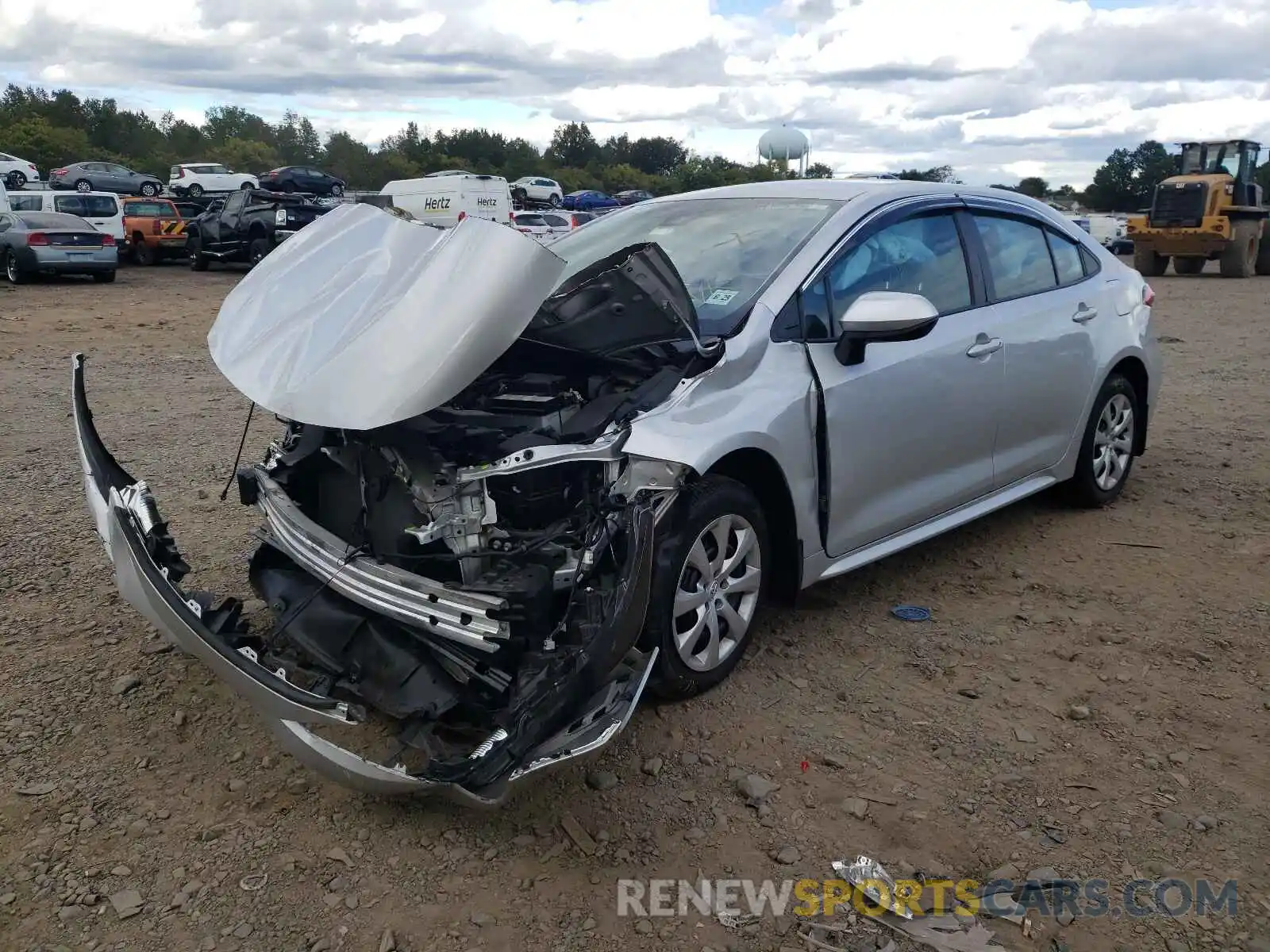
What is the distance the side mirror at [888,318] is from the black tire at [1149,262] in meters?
22.3

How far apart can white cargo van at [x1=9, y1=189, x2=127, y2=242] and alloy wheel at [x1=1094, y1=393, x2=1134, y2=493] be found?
2127 centimetres

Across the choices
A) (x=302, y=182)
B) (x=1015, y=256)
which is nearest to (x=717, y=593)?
(x=1015, y=256)

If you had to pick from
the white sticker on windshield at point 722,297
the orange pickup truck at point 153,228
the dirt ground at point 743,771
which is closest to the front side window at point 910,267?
the white sticker on windshield at point 722,297

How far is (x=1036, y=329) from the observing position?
474 centimetres

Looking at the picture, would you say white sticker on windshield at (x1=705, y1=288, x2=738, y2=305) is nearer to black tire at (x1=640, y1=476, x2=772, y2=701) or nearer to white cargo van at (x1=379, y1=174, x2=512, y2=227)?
black tire at (x1=640, y1=476, x2=772, y2=701)

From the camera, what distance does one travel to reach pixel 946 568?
481 cm

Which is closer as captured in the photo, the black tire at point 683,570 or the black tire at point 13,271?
the black tire at point 683,570

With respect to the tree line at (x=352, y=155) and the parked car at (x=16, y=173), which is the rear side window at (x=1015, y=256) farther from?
the tree line at (x=352, y=155)

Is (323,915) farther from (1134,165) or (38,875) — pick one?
(1134,165)

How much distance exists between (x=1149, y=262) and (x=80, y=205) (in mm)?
23173

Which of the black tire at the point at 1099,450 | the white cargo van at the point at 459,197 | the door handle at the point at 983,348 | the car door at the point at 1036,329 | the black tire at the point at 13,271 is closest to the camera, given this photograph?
the door handle at the point at 983,348

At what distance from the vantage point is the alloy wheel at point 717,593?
3.37 m

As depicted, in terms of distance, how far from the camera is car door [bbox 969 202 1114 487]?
462 centimetres

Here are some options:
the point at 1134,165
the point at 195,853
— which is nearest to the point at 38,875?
the point at 195,853
